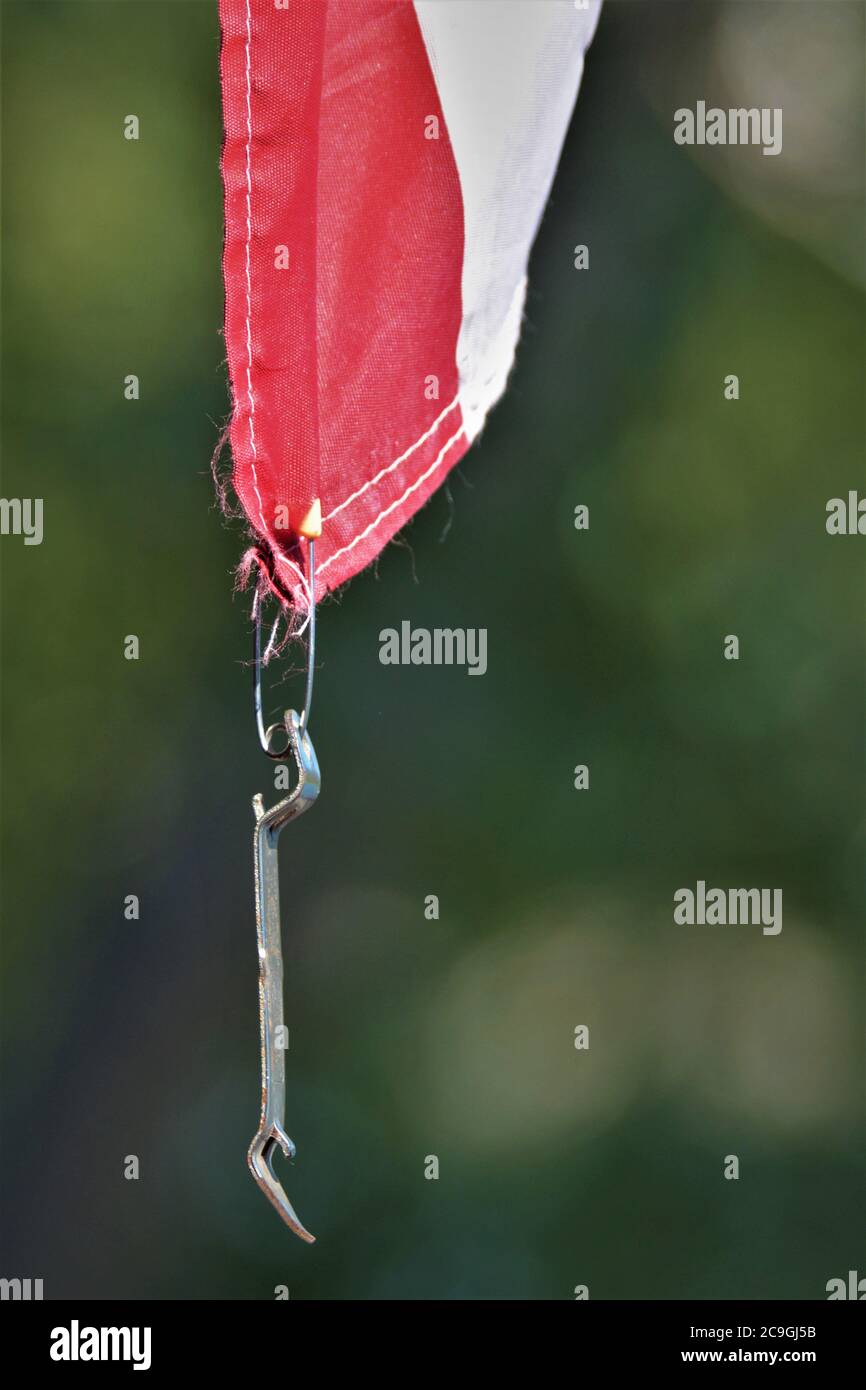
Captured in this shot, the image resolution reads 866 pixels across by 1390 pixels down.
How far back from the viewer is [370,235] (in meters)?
0.48

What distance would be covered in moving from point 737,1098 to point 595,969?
0.70 ft

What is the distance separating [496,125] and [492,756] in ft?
3.26

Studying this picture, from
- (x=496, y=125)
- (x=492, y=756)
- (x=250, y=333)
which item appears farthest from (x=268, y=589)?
(x=492, y=756)

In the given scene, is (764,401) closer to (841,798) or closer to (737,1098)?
(841,798)

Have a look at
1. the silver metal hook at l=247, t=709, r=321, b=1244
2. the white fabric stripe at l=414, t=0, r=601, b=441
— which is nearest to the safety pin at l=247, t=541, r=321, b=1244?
the silver metal hook at l=247, t=709, r=321, b=1244

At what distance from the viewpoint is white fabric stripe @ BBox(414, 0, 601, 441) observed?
499 mm

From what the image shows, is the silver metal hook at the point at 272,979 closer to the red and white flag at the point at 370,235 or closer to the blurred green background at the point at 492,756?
the red and white flag at the point at 370,235

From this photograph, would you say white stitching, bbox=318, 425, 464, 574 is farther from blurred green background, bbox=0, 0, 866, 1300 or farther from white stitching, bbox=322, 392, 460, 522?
blurred green background, bbox=0, 0, 866, 1300

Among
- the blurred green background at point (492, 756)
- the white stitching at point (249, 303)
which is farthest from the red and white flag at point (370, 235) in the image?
the blurred green background at point (492, 756)

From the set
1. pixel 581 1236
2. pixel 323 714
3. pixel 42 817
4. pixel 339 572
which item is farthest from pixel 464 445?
pixel 581 1236

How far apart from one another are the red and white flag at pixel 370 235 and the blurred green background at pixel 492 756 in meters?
0.85

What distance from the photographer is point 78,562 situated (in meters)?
1.45

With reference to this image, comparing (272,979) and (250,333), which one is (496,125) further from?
(272,979)

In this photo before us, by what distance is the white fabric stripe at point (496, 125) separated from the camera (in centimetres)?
50
